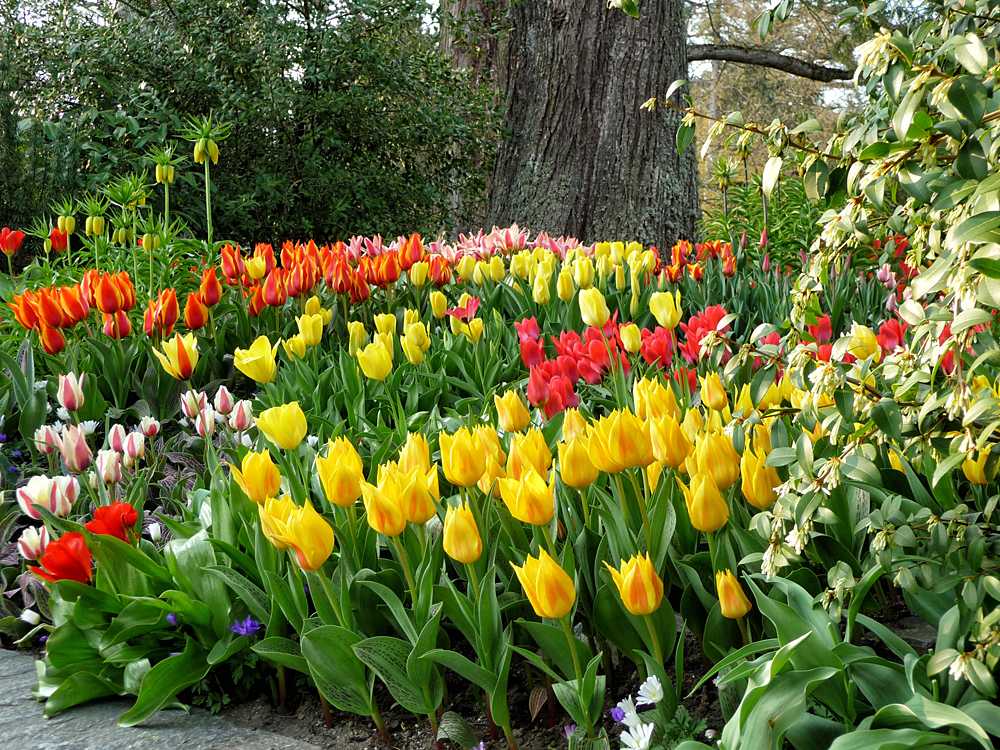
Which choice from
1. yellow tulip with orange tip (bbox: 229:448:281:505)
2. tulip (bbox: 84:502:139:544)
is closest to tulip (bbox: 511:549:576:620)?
yellow tulip with orange tip (bbox: 229:448:281:505)

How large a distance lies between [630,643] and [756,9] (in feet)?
76.1

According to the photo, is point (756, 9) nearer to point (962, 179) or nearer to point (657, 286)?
point (657, 286)

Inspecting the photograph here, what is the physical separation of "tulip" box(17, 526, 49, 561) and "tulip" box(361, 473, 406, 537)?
992mm

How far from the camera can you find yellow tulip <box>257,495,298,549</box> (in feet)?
4.43

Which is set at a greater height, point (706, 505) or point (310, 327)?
point (310, 327)

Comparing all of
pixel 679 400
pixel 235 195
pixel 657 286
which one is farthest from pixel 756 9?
pixel 679 400

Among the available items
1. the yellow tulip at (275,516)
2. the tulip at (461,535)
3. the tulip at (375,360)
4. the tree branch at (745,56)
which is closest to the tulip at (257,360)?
the tulip at (375,360)

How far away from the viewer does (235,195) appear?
7.17m

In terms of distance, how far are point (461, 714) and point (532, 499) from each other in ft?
1.82

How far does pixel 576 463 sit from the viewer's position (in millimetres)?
1393

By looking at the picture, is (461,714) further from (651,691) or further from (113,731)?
(113,731)

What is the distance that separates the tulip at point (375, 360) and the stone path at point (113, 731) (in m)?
0.96

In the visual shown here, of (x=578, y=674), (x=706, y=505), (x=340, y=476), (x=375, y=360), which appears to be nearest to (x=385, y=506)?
(x=340, y=476)

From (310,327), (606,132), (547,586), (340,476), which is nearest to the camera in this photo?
(547,586)
